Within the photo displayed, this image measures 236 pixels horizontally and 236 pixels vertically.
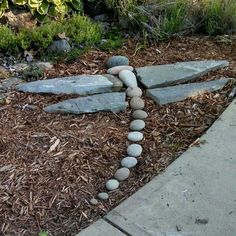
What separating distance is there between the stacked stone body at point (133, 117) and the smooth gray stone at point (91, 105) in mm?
103

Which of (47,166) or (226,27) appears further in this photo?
(226,27)

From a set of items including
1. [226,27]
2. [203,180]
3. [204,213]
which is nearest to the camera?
[204,213]

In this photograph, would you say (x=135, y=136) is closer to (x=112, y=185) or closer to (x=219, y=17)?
(x=112, y=185)

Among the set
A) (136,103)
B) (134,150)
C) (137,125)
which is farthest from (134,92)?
(134,150)

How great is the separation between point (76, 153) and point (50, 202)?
0.41 m

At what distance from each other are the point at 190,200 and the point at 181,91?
112 cm

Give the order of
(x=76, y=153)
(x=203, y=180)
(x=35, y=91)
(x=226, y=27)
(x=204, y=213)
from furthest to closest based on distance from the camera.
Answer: (x=226, y=27), (x=35, y=91), (x=76, y=153), (x=203, y=180), (x=204, y=213)

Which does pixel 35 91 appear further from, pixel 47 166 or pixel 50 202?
pixel 50 202

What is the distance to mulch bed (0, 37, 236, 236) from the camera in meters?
2.53

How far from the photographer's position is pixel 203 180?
2.70m

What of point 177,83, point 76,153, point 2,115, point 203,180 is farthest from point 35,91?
point 203,180

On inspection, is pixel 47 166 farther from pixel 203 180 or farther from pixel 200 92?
pixel 200 92

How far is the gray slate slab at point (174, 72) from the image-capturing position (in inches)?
141

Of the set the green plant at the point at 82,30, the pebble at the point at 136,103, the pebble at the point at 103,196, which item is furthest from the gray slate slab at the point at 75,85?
the pebble at the point at 103,196
